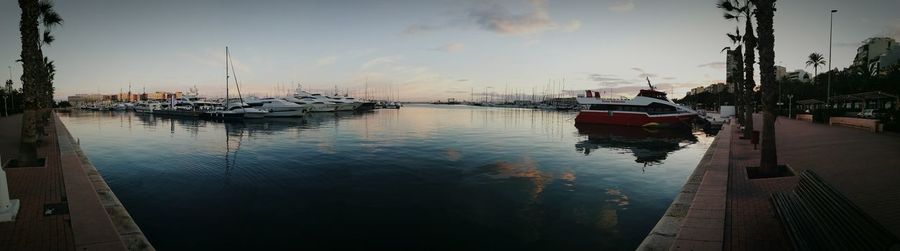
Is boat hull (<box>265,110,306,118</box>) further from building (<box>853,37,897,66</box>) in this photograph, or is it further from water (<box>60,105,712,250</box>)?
building (<box>853,37,897,66</box>)

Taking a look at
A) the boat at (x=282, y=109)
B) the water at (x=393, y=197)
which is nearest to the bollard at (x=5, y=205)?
the water at (x=393, y=197)

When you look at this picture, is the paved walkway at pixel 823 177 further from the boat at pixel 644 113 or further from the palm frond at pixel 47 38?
the palm frond at pixel 47 38

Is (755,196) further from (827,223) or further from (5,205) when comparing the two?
(5,205)

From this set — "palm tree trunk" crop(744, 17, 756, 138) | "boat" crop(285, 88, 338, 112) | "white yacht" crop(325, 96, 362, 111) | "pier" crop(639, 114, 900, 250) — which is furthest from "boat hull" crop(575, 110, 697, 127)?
A: "white yacht" crop(325, 96, 362, 111)

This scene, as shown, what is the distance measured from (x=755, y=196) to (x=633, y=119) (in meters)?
35.5

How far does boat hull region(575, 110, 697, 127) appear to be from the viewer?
129 ft

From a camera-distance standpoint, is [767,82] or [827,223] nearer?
[827,223]

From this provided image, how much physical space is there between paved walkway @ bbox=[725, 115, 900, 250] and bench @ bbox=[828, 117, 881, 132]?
4.64 m

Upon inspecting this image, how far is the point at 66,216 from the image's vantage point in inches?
287

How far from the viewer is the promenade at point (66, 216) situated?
6070 millimetres

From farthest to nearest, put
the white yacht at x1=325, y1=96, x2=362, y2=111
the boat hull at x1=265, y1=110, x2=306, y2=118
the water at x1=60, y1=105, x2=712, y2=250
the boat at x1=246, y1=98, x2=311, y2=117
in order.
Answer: the white yacht at x1=325, y1=96, x2=362, y2=111, the boat at x1=246, y1=98, x2=311, y2=117, the boat hull at x1=265, y1=110, x2=306, y2=118, the water at x1=60, y1=105, x2=712, y2=250

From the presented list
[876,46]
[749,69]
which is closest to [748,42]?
[749,69]

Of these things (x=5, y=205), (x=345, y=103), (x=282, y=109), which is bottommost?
(x=5, y=205)

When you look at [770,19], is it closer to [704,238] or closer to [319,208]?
[704,238]
